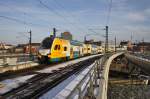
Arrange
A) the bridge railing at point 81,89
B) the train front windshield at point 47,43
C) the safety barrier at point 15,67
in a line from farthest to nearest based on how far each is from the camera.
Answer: the train front windshield at point 47,43, the safety barrier at point 15,67, the bridge railing at point 81,89

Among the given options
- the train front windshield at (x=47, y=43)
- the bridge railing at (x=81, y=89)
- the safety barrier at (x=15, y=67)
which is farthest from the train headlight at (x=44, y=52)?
the bridge railing at (x=81, y=89)

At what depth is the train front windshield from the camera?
27.5 m

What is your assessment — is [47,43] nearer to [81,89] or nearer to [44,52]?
[44,52]

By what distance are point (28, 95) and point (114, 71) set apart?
113 ft

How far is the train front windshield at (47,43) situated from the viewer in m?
27.5

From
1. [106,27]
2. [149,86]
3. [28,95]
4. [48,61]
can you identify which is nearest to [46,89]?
[28,95]

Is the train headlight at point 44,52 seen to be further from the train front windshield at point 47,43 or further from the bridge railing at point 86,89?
the bridge railing at point 86,89

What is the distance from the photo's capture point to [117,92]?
25.6 meters

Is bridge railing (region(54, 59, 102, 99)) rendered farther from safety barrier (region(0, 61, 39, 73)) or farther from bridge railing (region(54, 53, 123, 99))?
safety barrier (region(0, 61, 39, 73))

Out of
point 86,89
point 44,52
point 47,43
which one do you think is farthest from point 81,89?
point 47,43

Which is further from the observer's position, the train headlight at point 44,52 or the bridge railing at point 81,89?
the train headlight at point 44,52

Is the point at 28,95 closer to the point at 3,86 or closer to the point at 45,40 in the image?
the point at 3,86

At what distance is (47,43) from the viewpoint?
91.4ft

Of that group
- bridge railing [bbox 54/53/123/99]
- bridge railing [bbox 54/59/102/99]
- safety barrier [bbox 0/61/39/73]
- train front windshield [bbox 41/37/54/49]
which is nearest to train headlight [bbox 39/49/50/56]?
train front windshield [bbox 41/37/54/49]
